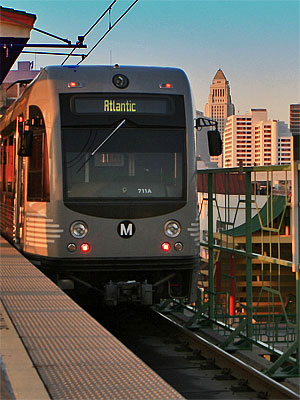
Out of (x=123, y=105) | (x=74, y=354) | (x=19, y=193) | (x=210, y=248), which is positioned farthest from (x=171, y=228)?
(x=74, y=354)

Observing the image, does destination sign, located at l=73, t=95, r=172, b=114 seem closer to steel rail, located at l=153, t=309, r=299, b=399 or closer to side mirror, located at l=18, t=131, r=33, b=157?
side mirror, located at l=18, t=131, r=33, b=157

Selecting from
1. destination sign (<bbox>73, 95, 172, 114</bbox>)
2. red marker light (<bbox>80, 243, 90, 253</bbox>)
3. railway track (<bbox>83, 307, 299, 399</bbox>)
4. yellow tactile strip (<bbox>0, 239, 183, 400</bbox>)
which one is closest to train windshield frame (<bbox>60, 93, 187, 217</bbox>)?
destination sign (<bbox>73, 95, 172, 114</bbox>)

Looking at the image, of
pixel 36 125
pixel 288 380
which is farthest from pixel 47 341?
pixel 36 125

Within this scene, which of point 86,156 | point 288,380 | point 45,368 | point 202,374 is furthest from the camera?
point 86,156

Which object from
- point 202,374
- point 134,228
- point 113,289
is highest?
point 134,228

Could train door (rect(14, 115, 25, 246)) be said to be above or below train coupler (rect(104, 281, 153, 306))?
above

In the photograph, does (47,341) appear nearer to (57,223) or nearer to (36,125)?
(57,223)

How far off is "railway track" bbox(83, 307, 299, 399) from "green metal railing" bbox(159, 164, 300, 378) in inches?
11.9

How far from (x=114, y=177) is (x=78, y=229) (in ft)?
2.68

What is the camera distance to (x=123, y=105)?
1109cm

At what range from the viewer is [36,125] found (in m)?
11.2

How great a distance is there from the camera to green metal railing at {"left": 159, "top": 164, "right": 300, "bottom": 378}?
8.32 metres

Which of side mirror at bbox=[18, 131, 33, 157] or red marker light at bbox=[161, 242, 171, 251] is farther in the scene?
side mirror at bbox=[18, 131, 33, 157]

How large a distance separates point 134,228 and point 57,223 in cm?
101
